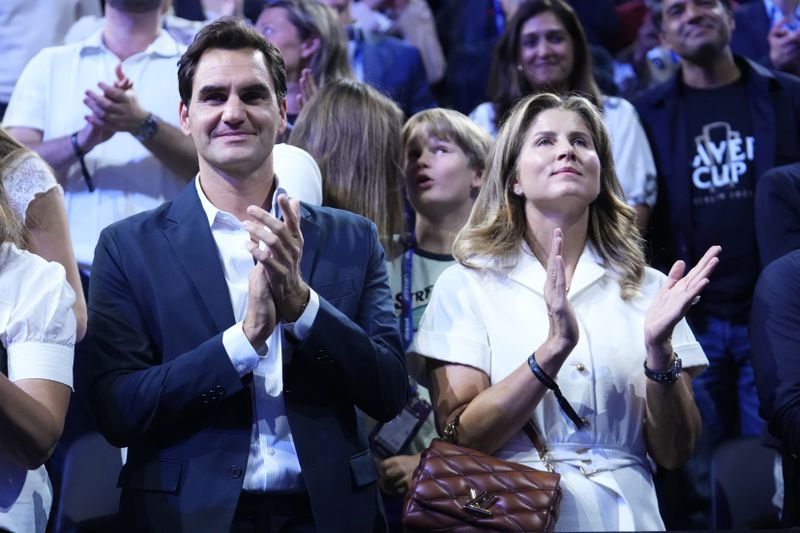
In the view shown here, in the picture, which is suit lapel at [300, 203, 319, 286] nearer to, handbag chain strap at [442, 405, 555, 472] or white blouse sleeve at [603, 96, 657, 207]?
handbag chain strap at [442, 405, 555, 472]

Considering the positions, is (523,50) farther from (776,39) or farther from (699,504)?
(699,504)

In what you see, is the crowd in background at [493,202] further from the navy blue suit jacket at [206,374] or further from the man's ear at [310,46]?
the navy blue suit jacket at [206,374]

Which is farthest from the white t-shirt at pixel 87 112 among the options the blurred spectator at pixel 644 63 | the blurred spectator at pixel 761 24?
the blurred spectator at pixel 761 24

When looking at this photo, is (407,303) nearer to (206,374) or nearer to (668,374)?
(668,374)

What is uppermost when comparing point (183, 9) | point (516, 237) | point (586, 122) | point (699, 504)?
point (183, 9)

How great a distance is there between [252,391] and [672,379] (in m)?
1.10

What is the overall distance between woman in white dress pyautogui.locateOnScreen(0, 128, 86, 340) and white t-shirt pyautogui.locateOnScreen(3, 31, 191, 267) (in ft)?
2.97

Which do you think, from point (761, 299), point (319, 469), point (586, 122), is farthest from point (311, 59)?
point (319, 469)

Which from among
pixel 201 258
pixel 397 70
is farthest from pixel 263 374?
pixel 397 70

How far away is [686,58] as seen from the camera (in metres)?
5.27

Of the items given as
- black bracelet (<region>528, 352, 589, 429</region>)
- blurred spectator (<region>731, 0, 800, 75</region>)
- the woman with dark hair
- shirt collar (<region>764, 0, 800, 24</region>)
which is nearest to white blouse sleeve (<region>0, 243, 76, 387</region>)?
black bracelet (<region>528, 352, 589, 429</region>)

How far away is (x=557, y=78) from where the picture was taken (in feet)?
16.9

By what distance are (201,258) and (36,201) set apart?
26.3 inches

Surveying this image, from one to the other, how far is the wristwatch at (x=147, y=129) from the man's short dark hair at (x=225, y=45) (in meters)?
1.01
